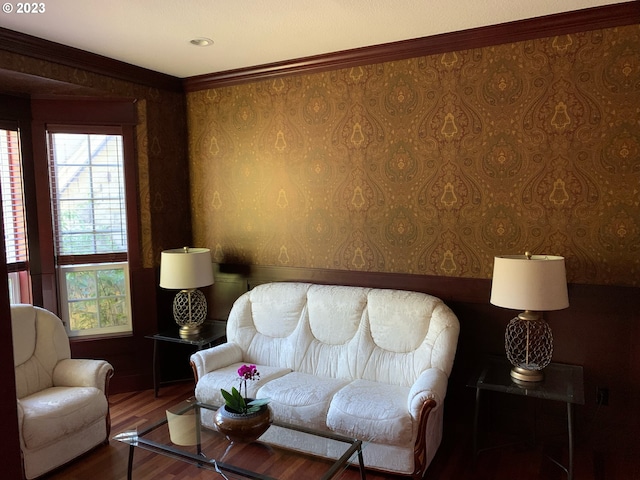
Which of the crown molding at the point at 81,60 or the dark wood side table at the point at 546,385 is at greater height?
the crown molding at the point at 81,60

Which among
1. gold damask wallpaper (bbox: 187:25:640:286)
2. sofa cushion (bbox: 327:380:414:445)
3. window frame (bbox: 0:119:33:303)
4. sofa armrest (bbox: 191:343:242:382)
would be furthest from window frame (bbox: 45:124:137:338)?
sofa cushion (bbox: 327:380:414:445)

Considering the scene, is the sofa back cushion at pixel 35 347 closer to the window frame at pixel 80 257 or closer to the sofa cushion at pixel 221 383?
the window frame at pixel 80 257

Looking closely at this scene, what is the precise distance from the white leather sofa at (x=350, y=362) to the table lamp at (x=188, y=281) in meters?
0.38

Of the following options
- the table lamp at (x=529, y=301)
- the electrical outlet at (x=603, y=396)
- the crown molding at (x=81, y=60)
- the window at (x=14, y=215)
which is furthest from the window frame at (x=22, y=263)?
the electrical outlet at (x=603, y=396)

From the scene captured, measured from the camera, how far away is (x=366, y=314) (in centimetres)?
344

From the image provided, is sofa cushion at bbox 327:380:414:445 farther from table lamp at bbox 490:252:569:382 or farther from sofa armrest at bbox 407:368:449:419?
table lamp at bbox 490:252:569:382

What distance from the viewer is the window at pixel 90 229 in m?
3.98

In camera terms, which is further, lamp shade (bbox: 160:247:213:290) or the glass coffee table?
lamp shade (bbox: 160:247:213:290)

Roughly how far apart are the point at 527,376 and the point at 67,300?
11.5ft

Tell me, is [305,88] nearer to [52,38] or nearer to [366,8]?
[366,8]

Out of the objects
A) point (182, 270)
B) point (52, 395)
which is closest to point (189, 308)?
point (182, 270)

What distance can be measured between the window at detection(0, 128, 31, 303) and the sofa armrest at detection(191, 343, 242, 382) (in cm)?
158

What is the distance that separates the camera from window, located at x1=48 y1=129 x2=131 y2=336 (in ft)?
13.1

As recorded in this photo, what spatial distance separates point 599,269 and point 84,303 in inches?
152
